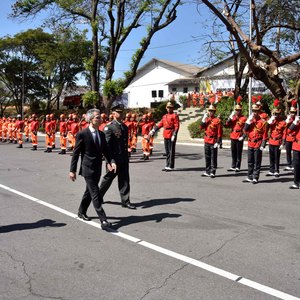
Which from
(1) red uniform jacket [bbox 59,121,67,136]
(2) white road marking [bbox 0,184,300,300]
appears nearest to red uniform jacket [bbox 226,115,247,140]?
(2) white road marking [bbox 0,184,300,300]

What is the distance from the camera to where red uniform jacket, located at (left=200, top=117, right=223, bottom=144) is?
10.8m

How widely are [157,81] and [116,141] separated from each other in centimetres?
4303

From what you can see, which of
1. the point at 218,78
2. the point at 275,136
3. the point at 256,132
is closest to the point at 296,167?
the point at 256,132

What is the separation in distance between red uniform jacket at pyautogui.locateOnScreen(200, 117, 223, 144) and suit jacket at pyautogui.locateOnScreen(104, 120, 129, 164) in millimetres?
3989

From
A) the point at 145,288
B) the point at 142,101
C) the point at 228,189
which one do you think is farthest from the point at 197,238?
the point at 142,101

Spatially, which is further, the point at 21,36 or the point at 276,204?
the point at 21,36

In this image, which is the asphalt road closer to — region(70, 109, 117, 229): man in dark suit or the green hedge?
region(70, 109, 117, 229): man in dark suit

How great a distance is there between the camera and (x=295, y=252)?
5.00 meters

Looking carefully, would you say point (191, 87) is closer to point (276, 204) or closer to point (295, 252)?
point (276, 204)

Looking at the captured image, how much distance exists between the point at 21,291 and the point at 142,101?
155 ft

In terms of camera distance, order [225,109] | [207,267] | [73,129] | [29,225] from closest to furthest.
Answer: [207,267] < [29,225] < [73,129] < [225,109]

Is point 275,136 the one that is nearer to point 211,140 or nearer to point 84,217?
point 211,140

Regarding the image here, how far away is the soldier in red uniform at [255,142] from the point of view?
9.90 meters

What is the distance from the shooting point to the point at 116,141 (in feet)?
23.8
